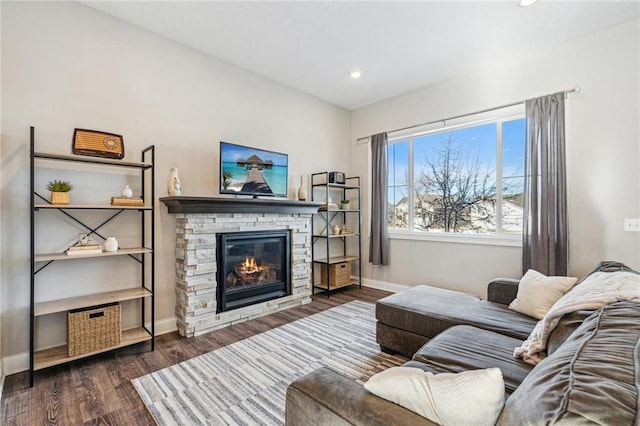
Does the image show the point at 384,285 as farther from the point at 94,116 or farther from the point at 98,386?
the point at 94,116

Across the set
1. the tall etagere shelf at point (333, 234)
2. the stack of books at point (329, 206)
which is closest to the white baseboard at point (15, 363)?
the tall etagere shelf at point (333, 234)

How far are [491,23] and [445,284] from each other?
9.73 feet

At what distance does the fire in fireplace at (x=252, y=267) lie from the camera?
3.21 m

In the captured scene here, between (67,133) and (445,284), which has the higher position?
(67,133)

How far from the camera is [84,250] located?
2359 mm

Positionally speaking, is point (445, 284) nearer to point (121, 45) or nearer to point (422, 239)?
point (422, 239)

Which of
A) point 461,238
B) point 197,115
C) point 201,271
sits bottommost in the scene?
point 201,271

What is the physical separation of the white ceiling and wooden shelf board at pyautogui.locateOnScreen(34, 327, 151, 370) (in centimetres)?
285

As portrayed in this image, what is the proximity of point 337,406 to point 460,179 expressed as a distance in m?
3.70

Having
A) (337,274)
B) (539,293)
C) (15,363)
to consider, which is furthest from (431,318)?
(15,363)

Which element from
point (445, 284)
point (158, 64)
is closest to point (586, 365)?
point (445, 284)

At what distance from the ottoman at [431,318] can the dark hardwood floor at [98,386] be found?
1.35 m

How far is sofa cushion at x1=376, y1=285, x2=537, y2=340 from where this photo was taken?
206cm

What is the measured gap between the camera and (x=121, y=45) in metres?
2.75
